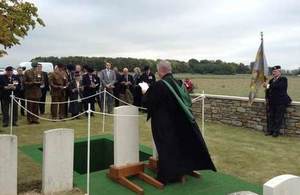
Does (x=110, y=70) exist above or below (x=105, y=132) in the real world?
above

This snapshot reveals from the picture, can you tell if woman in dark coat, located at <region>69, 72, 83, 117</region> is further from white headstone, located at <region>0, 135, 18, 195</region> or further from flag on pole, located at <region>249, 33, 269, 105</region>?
white headstone, located at <region>0, 135, 18, 195</region>

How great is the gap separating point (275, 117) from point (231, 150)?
7.93 ft

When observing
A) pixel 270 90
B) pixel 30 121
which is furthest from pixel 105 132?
pixel 270 90

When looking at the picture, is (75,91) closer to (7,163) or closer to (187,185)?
(187,185)

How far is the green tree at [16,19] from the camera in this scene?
362 inches

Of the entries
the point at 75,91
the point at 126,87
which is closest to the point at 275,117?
the point at 126,87

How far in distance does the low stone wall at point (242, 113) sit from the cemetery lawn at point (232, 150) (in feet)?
0.91

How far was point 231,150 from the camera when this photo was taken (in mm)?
9273

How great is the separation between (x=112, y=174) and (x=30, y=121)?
6.86 meters

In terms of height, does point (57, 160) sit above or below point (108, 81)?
below

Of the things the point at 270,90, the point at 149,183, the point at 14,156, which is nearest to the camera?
the point at 14,156

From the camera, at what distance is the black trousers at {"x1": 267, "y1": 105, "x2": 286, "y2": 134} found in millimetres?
10867

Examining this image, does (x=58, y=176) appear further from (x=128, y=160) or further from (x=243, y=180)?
(x=243, y=180)

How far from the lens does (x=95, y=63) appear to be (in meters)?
32.1
